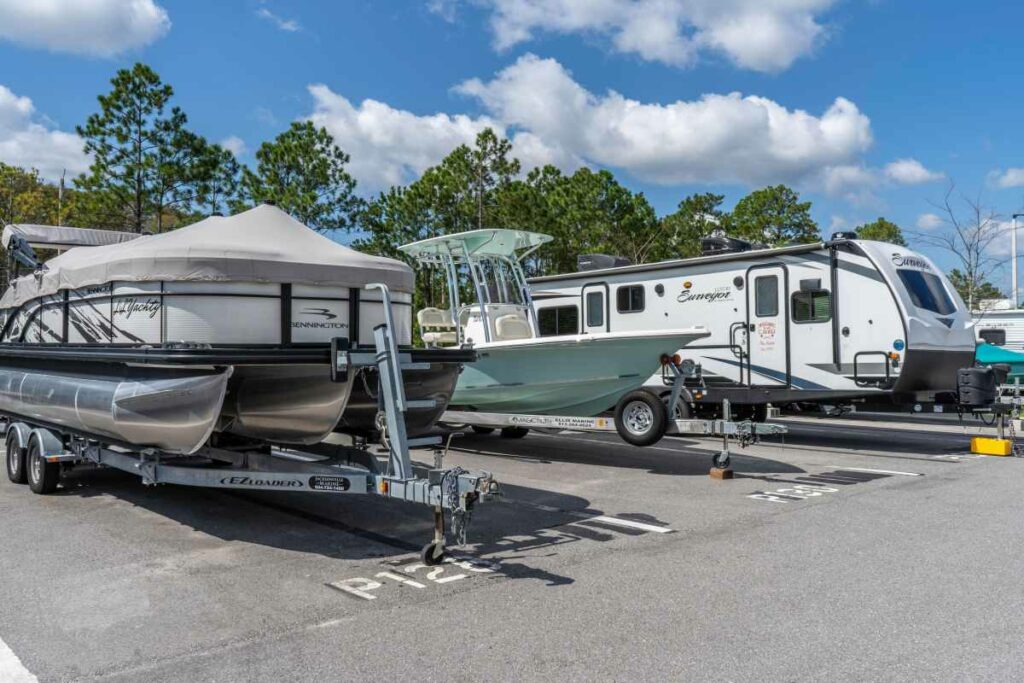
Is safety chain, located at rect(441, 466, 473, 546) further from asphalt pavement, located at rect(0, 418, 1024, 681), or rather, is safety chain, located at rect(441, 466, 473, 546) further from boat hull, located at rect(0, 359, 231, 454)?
boat hull, located at rect(0, 359, 231, 454)

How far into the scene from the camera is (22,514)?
289 inches

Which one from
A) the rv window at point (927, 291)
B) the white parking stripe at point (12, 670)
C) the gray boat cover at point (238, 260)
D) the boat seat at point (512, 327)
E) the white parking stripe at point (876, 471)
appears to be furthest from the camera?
the boat seat at point (512, 327)

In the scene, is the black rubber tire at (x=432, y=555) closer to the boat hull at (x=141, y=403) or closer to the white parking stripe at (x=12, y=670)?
the boat hull at (x=141, y=403)

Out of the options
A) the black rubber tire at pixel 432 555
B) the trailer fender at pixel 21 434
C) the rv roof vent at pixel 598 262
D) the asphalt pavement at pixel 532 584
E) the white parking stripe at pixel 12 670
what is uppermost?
the rv roof vent at pixel 598 262

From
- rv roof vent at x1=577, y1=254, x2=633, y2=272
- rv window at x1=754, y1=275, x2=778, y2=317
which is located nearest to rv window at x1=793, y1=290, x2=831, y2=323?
rv window at x1=754, y1=275, x2=778, y2=317

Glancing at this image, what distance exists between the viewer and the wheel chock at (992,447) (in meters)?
11.4

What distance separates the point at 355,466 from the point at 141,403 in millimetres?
1848

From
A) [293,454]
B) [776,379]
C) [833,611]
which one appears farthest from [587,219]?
[833,611]

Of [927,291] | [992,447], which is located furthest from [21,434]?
[992,447]

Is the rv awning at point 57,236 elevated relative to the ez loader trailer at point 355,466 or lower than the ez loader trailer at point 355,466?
elevated

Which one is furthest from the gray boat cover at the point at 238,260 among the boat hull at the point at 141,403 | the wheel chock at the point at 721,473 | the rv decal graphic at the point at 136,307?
the wheel chock at the point at 721,473

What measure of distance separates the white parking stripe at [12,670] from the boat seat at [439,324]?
8.00 metres

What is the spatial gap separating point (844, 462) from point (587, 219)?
822 inches

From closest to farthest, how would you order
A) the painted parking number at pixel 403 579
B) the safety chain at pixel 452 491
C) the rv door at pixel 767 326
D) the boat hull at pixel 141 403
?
the painted parking number at pixel 403 579 → the safety chain at pixel 452 491 → the boat hull at pixel 141 403 → the rv door at pixel 767 326
